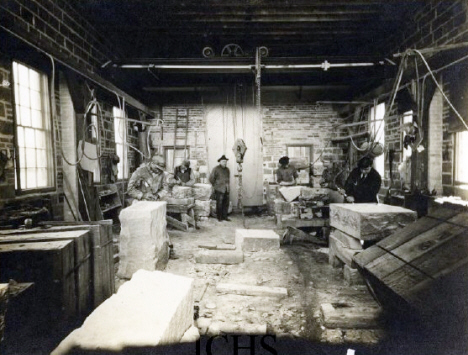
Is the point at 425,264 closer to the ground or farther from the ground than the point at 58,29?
closer to the ground

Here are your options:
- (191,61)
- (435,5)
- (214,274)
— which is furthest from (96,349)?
(435,5)

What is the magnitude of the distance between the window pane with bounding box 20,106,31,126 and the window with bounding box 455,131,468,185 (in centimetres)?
785

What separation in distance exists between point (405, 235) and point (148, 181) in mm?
6092

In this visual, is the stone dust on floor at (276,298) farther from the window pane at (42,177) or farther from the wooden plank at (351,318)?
the window pane at (42,177)

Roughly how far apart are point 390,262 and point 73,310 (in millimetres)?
3649

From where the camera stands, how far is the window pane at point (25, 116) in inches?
200

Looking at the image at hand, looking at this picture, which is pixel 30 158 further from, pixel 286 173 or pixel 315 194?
pixel 286 173

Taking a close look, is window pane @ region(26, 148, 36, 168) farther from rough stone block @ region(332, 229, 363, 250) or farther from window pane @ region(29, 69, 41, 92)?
rough stone block @ region(332, 229, 363, 250)

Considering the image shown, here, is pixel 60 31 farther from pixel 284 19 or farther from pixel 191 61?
pixel 284 19

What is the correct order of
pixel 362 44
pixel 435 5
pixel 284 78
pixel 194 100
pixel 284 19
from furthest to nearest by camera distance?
pixel 194 100 → pixel 284 78 → pixel 362 44 → pixel 284 19 → pixel 435 5

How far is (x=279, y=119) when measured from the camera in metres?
13.2

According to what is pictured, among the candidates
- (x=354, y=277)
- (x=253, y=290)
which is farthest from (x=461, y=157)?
(x=253, y=290)

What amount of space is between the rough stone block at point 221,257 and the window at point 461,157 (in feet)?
14.4

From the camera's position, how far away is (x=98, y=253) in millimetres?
3838
